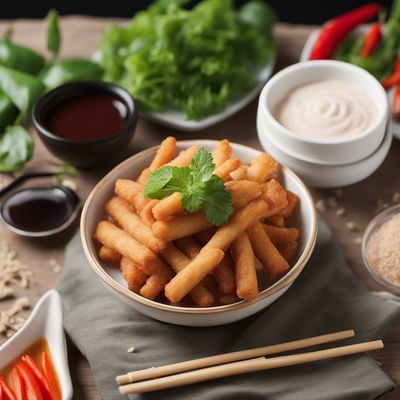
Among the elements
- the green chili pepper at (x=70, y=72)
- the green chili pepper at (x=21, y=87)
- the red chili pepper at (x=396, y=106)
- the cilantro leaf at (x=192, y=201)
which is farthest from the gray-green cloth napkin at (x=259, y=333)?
the green chili pepper at (x=70, y=72)

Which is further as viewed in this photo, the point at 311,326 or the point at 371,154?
the point at 371,154

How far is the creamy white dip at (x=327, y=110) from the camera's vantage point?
9.61ft

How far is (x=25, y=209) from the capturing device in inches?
117

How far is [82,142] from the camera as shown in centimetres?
301

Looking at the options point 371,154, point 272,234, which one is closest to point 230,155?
point 272,234

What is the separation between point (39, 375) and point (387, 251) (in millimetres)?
1335

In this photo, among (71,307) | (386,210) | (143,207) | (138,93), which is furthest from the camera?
(138,93)

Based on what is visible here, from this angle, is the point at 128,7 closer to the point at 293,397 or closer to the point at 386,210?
the point at 386,210

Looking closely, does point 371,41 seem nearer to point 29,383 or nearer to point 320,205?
point 320,205

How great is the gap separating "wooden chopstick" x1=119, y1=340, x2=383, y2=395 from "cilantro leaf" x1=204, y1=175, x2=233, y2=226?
0.47m

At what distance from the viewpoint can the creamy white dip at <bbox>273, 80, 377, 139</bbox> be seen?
293 cm

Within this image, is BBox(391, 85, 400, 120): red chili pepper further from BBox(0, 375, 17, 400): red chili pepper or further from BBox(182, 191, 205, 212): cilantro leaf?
BBox(0, 375, 17, 400): red chili pepper

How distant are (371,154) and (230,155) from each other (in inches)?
26.2

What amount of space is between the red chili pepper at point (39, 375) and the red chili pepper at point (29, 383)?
1 centimetres
